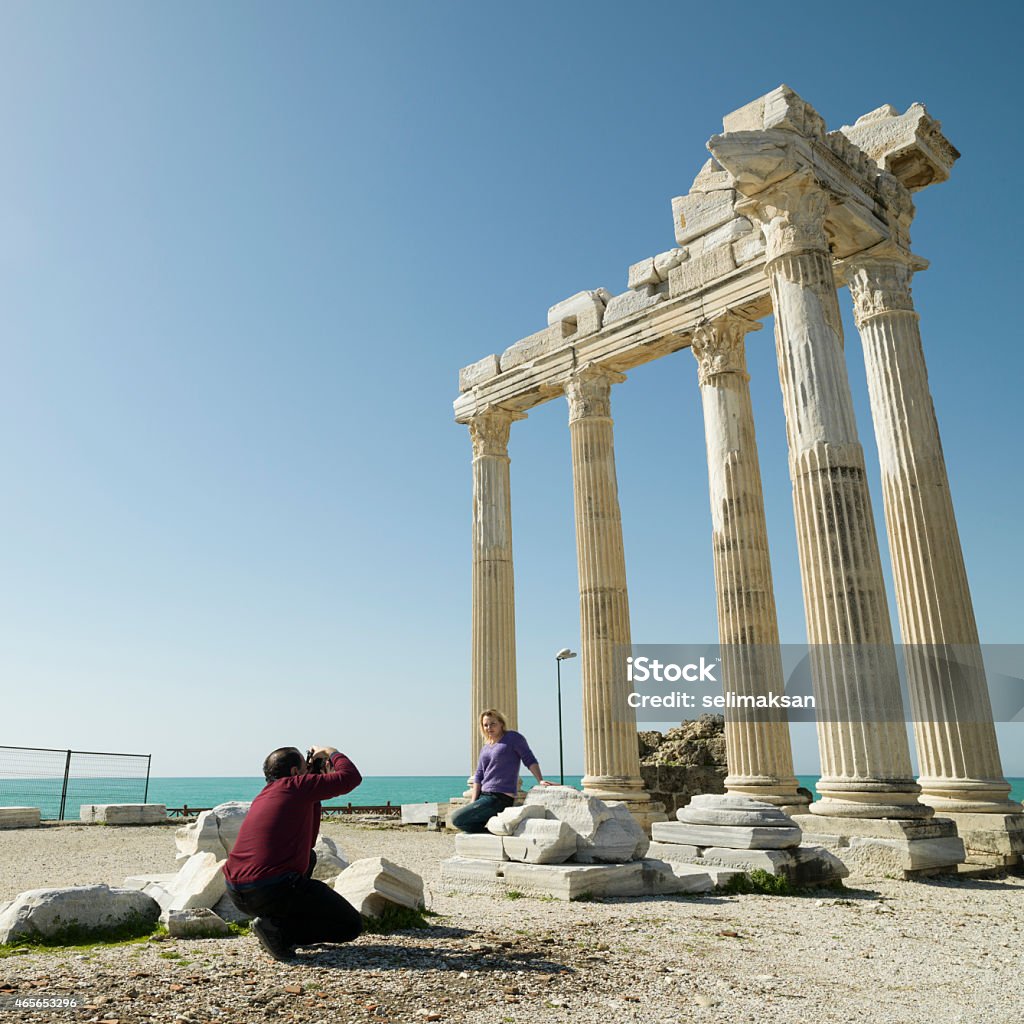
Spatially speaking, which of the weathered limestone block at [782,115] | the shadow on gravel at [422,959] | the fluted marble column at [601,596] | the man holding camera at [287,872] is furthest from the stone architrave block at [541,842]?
the weathered limestone block at [782,115]

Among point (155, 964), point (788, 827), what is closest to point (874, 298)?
point (788, 827)

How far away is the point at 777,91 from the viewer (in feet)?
46.4

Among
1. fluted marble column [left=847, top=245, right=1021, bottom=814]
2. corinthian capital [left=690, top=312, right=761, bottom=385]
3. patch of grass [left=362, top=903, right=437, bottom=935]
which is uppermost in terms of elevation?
corinthian capital [left=690, top=312, right=761, bottom=385]

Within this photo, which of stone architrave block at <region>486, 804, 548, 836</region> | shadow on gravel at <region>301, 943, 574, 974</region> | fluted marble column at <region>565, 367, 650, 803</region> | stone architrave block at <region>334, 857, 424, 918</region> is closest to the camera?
shadow on gravel at <region>301, 943, 574, 974</region>

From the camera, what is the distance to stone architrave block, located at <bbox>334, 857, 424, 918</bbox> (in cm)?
712

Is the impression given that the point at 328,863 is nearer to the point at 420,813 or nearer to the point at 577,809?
the point at 577,809

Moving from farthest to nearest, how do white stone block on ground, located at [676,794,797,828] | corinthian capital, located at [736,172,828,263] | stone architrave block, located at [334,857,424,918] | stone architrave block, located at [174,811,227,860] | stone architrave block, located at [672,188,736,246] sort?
stone architrave block, located at [672,188,736,246] < corinthian capital, located at [736,172,828,263] < white stone block on ground, located at [676,794,797,828] < stone architrave block, located at [174,811,227,860] < stone architrave block, located at [334,857,424,918]

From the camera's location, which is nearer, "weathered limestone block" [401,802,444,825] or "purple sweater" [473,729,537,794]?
"purple sweater" [473,729,537,794]

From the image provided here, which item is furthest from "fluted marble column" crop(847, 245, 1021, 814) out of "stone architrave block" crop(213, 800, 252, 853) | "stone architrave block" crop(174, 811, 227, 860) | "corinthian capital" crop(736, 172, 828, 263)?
"stone architrave block" crop(174, 811, 227, 860)

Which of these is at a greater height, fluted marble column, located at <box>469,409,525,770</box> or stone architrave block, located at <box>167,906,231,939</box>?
fluted marble column, located at <box>469,409,525,770</box>

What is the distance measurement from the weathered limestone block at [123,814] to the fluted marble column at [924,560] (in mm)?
20496

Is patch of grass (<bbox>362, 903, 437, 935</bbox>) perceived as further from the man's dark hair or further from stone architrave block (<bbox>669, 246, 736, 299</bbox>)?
stone architrave block (<bbox>669, 246, 736, 299</bbox>)

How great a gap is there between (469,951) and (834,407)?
10.2 m

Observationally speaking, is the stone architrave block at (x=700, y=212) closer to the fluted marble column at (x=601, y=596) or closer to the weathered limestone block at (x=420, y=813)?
the fluted marble column at (x=601, y=596)
